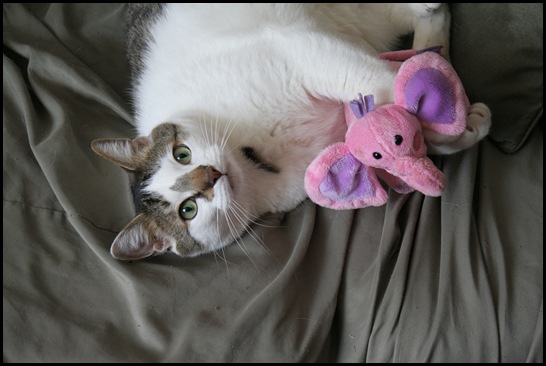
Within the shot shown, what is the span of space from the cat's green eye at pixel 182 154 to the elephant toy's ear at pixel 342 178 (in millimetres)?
431

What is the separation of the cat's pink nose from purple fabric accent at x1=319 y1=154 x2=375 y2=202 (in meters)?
0.33

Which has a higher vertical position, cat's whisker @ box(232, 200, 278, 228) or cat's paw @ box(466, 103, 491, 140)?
cat's paw @ box(466, 103, 491, 140)

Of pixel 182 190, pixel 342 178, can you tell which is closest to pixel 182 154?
pixel 182 190

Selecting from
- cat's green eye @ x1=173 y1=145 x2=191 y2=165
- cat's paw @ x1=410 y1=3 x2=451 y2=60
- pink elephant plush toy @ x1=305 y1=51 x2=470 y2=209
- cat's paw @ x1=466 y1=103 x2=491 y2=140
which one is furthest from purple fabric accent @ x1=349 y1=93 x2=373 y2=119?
cat's paw @ x1=410 y1=3 x2=451 y2=60

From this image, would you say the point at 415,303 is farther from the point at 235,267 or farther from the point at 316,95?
the point at 316,95

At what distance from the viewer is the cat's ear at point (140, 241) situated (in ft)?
4.58

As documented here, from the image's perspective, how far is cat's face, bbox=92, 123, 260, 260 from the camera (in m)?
1.35

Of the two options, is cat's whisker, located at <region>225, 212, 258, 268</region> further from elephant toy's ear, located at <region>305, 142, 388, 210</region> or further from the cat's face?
elephant toy's ear, located at <region>305, 142, 388, 210</region>

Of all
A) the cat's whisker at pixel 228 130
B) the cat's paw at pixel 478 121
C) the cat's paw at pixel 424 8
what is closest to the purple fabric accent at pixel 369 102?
the cat's paw at pixel 478 121

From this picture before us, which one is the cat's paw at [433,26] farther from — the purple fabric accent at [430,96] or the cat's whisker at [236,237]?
the cat's whisker at [236,237]

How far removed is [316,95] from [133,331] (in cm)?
98

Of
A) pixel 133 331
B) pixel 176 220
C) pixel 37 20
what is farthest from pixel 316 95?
pixel 37 20

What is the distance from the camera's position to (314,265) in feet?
4.83

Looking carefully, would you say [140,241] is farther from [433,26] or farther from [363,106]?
[433,26]
